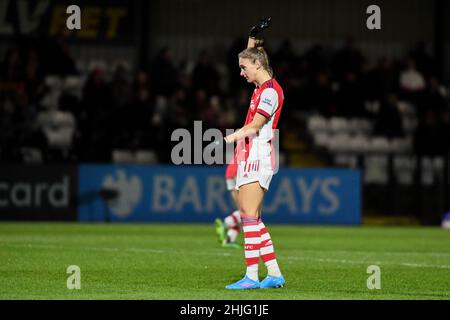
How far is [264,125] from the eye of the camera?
9453mm

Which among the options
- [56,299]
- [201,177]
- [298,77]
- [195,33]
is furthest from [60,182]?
[56,299]

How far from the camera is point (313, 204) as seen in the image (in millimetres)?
21484

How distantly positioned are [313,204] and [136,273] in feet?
36.7

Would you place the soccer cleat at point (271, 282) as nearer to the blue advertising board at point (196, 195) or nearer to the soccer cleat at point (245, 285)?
the soccer cleat at point (245, 285)

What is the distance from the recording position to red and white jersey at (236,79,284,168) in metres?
9.31

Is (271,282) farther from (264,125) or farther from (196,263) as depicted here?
(196,263)

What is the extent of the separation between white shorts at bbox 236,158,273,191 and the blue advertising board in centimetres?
1139

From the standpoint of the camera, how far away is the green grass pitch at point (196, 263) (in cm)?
899

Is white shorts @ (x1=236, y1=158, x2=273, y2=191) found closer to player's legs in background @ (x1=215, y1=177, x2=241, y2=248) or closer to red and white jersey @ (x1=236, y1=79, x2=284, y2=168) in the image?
red and white jersey @ (x1=236, y1=79, x2=284, y2=168)

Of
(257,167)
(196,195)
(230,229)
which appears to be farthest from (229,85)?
(257,167)

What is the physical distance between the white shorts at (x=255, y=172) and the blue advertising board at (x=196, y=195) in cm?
1139

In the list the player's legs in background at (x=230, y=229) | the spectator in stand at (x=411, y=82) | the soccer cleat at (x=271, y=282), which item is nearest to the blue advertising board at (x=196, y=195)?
the spectator in stand at (x=411, y=82)

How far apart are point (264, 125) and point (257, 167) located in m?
0.40
